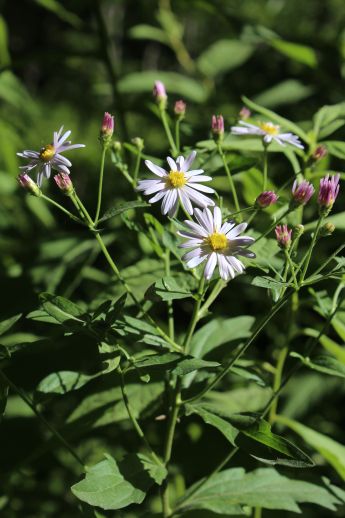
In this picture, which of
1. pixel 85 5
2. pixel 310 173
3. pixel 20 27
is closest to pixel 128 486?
pixel 310 173

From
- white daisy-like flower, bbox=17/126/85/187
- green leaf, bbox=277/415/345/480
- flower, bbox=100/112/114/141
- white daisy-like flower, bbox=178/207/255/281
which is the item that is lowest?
green leaf, bbox=277/415/345/480

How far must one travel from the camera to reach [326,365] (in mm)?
1048

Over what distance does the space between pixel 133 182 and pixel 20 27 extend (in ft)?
14.8

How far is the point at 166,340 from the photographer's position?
1.02 metres

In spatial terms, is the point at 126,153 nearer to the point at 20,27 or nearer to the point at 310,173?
the point at 310,173

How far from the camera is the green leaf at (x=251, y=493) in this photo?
1.08 metres

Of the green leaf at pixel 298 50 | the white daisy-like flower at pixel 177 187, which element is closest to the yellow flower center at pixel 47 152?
the white daisy-like flower at pixel 177 187

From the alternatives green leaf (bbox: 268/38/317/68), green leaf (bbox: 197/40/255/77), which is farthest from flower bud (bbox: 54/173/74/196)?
green leaf (bbox: 197/40/255/77)

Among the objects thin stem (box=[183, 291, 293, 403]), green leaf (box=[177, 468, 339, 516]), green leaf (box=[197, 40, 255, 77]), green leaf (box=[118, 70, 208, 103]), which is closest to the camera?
thin stem (box=[183, 291, 293, 403])

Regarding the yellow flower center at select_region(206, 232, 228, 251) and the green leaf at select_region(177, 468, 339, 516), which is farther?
the green leaf at select_region(177, 468, 339, 516)

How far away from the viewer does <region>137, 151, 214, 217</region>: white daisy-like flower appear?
0.96 meters

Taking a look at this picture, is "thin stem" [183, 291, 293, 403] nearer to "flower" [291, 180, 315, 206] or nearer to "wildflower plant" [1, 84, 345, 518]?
"wildflower plant" [1, 84, 345, 518]

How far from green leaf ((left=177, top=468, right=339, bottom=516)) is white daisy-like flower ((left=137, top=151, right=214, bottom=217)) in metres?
0.46

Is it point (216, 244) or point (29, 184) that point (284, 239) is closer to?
point (216, 244)
